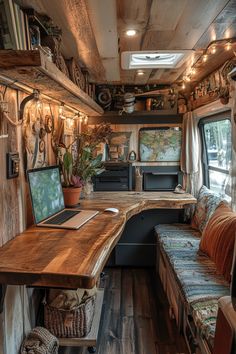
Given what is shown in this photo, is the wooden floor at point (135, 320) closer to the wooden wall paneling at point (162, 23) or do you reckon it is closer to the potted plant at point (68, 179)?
the potted plant at point (68, 179)

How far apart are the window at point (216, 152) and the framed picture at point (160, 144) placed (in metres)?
0.43

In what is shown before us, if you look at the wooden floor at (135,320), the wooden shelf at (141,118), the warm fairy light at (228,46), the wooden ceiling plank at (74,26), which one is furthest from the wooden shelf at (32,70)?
the wooden shelf at (141,118)

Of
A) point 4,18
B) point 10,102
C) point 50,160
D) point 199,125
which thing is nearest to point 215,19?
point 4,18

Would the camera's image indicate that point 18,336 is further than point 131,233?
No

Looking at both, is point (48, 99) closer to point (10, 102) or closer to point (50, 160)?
point (50, 160)

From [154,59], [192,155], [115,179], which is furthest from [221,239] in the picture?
[115,179]

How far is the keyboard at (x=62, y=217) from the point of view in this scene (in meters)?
1.85

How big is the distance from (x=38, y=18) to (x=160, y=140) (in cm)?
259

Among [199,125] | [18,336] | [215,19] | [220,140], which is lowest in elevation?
[18,336]

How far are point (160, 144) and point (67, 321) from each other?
2.60m

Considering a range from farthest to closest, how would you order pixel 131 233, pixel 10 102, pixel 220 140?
pixel 131 233 → pixel 220 140 → pixel 10 102

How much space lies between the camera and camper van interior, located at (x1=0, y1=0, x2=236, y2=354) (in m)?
1.37

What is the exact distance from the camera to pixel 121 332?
2.28 metres

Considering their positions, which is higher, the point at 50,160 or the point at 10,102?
the point at 10,102
